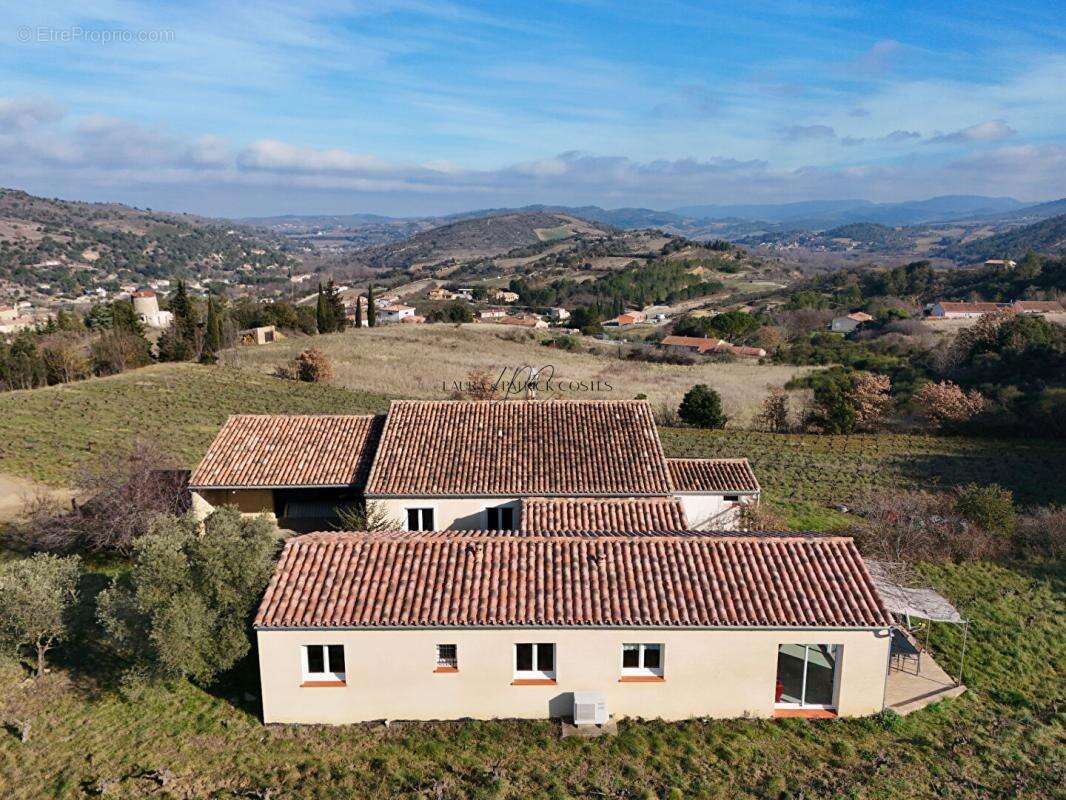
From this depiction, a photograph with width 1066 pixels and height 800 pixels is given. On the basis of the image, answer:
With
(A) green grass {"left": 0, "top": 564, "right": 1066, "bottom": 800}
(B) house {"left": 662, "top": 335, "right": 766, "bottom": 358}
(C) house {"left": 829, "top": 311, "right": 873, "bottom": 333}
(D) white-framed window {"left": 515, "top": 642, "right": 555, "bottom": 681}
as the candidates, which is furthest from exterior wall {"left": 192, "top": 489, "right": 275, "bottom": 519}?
(C) house {"left": 829, "top": 311, "right": 873, "bottom": 333}

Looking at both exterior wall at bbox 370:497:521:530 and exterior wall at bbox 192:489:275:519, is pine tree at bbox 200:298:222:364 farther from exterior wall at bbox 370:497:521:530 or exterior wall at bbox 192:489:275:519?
exterior wall at bbox 370:497:521:530

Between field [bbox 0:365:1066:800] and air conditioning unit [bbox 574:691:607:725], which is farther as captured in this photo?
air conditioning unit [bbox 574:691:607:725]

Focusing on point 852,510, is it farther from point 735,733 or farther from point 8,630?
point 8,630

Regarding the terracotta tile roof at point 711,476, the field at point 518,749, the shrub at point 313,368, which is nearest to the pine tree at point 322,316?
the shrub at point 313,368

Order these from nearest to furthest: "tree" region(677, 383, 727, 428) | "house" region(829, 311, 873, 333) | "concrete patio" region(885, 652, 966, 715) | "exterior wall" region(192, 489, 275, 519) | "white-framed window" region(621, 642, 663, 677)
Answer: "white-framed window" region(621, 642, 663, 677) < "concrete patio" region(885, 652, 966, 715) < "exterior wall" region(192, 489, 275, 519) < "tree" region(677, 383, 727, 428) < "house" region(829, 311, 873, 333)

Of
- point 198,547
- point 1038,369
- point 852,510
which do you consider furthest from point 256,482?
point 1038,369

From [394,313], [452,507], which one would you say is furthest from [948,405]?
[394,313]
